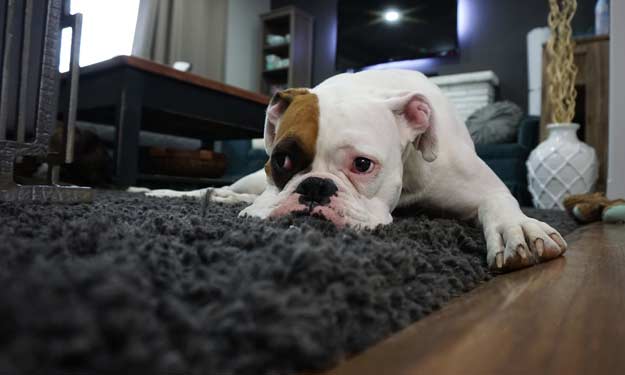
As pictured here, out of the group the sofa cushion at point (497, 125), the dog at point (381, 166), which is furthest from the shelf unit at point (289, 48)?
the dog at point (381, 166)

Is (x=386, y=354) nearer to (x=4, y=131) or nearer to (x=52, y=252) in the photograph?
(x=52, y=252)

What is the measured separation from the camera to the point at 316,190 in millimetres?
750

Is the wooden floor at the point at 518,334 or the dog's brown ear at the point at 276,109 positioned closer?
the wooden floor at the point at 518,334

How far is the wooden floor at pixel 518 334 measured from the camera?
31cm

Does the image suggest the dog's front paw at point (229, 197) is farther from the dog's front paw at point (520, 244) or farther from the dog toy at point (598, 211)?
the dog toy at point (598, 211)

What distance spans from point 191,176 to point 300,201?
7.26 ft

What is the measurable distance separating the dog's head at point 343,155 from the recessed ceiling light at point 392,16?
387cm

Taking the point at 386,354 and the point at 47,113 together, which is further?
Answer: the point at 47,113

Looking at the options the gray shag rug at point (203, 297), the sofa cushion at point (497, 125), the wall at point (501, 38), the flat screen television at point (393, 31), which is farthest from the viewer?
the flat screen television at point (393, 31)

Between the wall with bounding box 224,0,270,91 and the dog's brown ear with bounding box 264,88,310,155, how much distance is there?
434 cm

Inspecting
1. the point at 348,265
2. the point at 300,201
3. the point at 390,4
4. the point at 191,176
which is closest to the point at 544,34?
the point at 390,4

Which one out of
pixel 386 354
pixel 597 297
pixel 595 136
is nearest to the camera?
pixel 386 354

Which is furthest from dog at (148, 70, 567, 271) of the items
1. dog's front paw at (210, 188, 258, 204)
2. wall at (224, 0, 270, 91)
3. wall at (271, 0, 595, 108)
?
wall at (224, 0, 270, 91)

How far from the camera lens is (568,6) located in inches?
93.0
